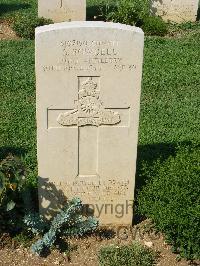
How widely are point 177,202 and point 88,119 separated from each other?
1.10m

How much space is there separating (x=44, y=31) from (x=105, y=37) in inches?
20.4

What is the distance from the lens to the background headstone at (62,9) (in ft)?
39.4

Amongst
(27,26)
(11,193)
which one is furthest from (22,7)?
(11,193)

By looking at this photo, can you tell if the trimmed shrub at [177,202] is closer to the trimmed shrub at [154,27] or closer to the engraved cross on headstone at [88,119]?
the engraved cross on headstone at [88,119]

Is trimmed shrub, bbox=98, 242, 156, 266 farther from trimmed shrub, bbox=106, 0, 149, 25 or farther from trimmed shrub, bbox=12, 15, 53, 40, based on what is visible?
trimmed shrub, bbox=106, 0, 149, 25

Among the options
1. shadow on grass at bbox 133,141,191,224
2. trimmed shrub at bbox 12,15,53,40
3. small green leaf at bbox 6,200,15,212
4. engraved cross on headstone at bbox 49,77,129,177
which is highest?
trimmed shrub at bbox 12,15,53,40

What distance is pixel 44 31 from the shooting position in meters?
4.45

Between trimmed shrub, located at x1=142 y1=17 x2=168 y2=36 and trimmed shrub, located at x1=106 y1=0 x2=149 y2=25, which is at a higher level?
trimmed shrub, located at x1=106 y1=0 x2=149 y2=25

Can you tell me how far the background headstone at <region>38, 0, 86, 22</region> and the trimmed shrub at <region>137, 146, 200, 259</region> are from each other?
754 centimetres

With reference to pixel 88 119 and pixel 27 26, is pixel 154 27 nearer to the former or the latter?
pixel 27 26

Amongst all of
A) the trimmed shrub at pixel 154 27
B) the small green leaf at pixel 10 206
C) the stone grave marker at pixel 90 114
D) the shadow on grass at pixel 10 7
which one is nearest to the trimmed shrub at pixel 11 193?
the small green leaf at pixel 10 206

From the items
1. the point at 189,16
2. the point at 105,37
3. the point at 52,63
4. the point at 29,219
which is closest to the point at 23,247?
the point at 29,219

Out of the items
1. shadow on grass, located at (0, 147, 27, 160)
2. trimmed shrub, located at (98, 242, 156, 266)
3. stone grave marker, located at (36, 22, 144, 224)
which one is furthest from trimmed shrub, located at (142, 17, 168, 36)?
trimmed shrub, located at (98, 242, 156, 266)

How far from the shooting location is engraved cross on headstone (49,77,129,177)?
4723mm
